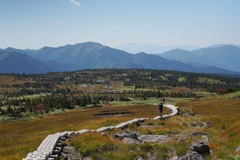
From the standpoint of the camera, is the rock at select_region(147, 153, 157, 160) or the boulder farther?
the rock at select_region(147, 153, 157, 160)

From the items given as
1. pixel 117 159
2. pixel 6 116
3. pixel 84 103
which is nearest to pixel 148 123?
pixel 117 159

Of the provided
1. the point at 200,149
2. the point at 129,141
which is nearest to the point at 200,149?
the point at 200,149

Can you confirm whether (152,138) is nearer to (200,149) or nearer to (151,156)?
(151,156)

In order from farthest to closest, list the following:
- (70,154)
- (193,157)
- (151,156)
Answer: (151,156), (70,154), (193,157)

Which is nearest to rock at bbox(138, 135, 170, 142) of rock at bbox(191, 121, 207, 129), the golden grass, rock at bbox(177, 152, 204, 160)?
the golden grass

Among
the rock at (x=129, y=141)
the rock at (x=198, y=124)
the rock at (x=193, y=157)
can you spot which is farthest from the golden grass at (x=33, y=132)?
the rock at (x=198, y=124)

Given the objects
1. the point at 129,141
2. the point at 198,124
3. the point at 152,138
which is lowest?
the point at 198,124

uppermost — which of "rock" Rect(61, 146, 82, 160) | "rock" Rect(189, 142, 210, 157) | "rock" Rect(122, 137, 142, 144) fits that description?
"rock" Rect(189, 142, 210, 157)

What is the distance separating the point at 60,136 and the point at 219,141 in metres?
14.0

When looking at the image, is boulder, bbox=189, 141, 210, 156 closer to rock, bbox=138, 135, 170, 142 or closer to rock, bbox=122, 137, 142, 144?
rock, bbox=122, 137, 142, 144

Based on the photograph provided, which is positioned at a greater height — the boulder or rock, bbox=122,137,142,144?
the boulder

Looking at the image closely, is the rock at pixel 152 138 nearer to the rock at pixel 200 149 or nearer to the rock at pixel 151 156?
the rock at pixel 151 156

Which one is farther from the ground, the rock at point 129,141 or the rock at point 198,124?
the rock at point 129,141

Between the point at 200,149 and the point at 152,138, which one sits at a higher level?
the point at 200,149
